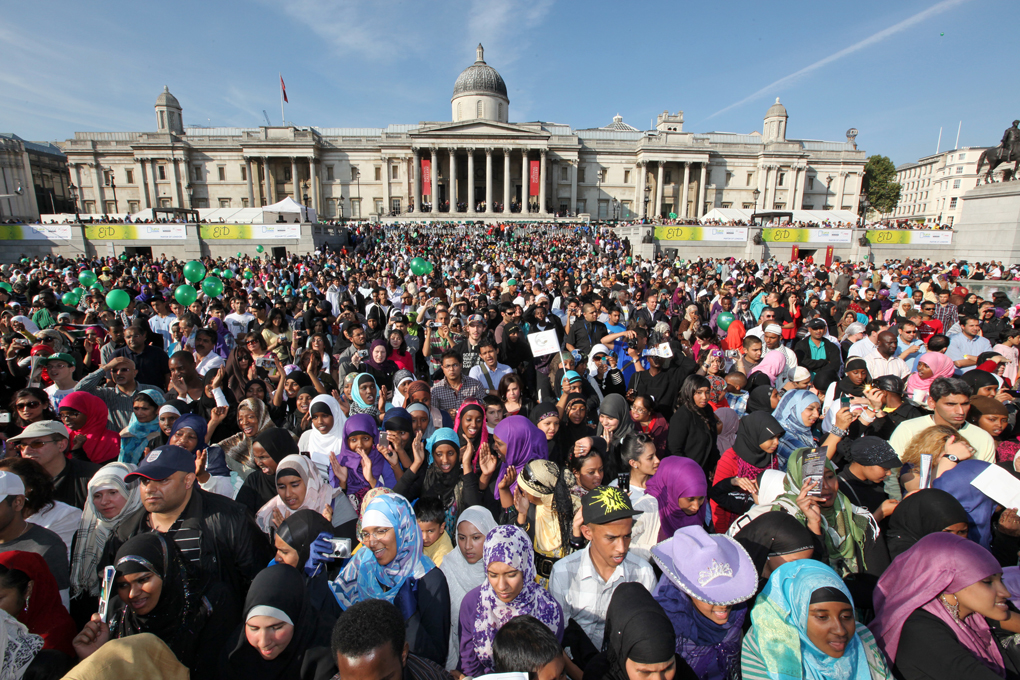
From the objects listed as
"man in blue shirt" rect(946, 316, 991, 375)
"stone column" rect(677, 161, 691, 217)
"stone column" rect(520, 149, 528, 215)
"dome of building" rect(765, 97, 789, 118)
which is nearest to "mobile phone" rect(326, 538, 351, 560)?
"man in blue shirt" rect(946, 316, 991, 375)

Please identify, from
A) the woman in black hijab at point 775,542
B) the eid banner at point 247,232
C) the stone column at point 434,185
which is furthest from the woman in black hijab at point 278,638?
the stone column at point 434,185

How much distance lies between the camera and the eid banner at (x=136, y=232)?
26.1m

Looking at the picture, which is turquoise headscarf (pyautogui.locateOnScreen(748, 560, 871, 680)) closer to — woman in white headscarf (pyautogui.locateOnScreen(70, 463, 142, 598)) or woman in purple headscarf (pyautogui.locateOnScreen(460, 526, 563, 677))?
woman in purple headscarf (pyautogui.locateOnScreen(460, 526, 563, 677))

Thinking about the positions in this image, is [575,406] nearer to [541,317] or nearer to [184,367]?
[541,317]

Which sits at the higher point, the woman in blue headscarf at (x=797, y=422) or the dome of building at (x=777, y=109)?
the dome of building at (x=777, y=109)

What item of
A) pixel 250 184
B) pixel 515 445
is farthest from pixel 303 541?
pixel 250 184

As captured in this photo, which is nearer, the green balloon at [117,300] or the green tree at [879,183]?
the green balloon at [117,300]

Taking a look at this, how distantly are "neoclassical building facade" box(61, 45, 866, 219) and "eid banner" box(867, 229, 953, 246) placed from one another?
31.0 m

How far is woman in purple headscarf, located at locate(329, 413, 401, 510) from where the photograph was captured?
3.91 meters

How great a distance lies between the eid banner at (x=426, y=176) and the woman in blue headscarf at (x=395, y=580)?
54.3 m

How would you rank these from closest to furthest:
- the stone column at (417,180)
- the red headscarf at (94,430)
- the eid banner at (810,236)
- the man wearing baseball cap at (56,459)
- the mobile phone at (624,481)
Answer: the man wearing baseball cap at (56,459)
the mobile phone at (624,481)
the red headscarf at (94,430)
the eid banner at (810,236)
the stone column at (417,180)

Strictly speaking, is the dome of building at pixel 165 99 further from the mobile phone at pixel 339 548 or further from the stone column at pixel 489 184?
the mobile phone at pixel 339 548

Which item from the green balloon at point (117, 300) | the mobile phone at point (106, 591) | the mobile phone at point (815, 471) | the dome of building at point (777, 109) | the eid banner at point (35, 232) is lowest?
the mobile phone at point (106, 591)

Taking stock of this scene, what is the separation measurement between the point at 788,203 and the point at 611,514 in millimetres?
68745
